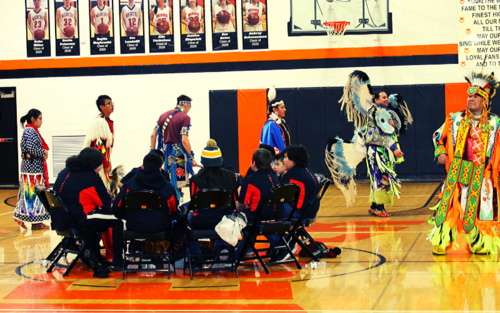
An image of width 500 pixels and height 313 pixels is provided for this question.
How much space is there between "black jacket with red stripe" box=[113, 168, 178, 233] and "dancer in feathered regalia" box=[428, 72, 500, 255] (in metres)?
2.32

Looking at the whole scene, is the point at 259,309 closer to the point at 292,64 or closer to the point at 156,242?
the point at 156,242

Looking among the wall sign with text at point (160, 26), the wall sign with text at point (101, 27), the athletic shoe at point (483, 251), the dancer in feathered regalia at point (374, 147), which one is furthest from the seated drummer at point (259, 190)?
the wall sign with text at point (101, 27)

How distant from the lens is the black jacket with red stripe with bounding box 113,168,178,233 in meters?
4.57

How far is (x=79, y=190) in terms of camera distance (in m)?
4.79

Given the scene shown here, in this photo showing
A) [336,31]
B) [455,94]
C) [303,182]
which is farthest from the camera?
[455,94]

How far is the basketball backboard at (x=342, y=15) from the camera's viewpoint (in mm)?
10656

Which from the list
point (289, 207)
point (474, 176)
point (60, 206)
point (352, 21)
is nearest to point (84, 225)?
point (60, 206)

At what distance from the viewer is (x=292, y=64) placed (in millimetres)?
11688

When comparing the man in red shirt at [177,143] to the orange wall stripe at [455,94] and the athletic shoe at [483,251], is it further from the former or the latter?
the orange wall stripe at [455,94]

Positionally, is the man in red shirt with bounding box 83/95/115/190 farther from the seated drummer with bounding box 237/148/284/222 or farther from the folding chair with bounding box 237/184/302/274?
the folding chair with bounding box 237/184/302/274

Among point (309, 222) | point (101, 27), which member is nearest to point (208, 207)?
point (309, 222)

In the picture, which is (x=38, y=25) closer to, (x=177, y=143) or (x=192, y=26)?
(x=192, y=26)

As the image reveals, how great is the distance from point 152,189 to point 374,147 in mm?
3722

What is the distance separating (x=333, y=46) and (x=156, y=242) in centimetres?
752
